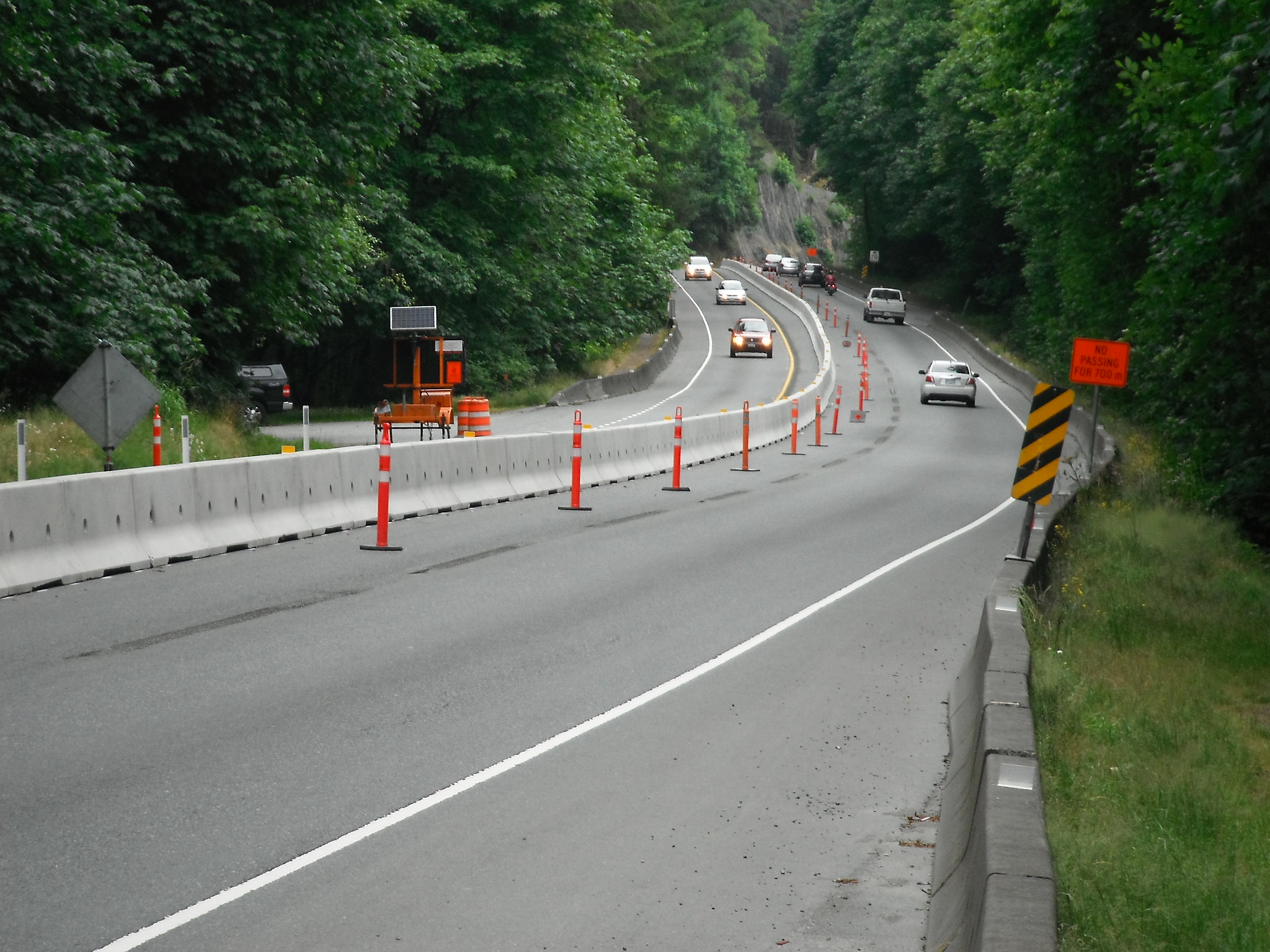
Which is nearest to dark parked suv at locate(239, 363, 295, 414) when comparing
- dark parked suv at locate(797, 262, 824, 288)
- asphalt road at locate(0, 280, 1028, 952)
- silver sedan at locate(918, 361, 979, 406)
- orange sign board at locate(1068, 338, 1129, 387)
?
orange sign board at locate(1068, 338, 1129, 387)

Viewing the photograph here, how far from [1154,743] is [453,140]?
39837 millimetres

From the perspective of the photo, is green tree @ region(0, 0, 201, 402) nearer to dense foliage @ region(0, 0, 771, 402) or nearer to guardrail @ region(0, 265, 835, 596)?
dense foliage @ region(0, 0, 771, 402)

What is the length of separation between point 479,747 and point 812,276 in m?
102

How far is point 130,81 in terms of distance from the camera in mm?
25906

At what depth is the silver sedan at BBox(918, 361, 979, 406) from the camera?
171 ft

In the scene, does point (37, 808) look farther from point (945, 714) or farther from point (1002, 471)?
point (1002, 471)

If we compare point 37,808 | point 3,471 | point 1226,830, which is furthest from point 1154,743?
point 3,471

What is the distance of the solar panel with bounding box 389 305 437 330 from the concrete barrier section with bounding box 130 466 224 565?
14.7m

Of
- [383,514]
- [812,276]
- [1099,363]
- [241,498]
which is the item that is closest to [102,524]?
[241,498]

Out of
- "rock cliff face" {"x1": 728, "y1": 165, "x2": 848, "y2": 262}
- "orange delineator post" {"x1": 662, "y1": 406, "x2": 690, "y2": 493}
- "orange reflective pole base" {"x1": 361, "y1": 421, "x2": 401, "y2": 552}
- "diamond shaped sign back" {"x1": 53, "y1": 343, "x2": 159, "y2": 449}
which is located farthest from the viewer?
"rock cliff face" {"x1": 728, "y1": 165, "x2": 848, "y2": 262}

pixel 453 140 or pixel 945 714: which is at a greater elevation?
pixel 453 140

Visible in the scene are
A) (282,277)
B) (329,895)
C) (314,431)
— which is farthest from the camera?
(314,431)

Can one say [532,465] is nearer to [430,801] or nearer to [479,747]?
[479,747]

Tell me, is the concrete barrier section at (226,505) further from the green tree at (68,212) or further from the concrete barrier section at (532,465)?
the green tree at (68,212)
